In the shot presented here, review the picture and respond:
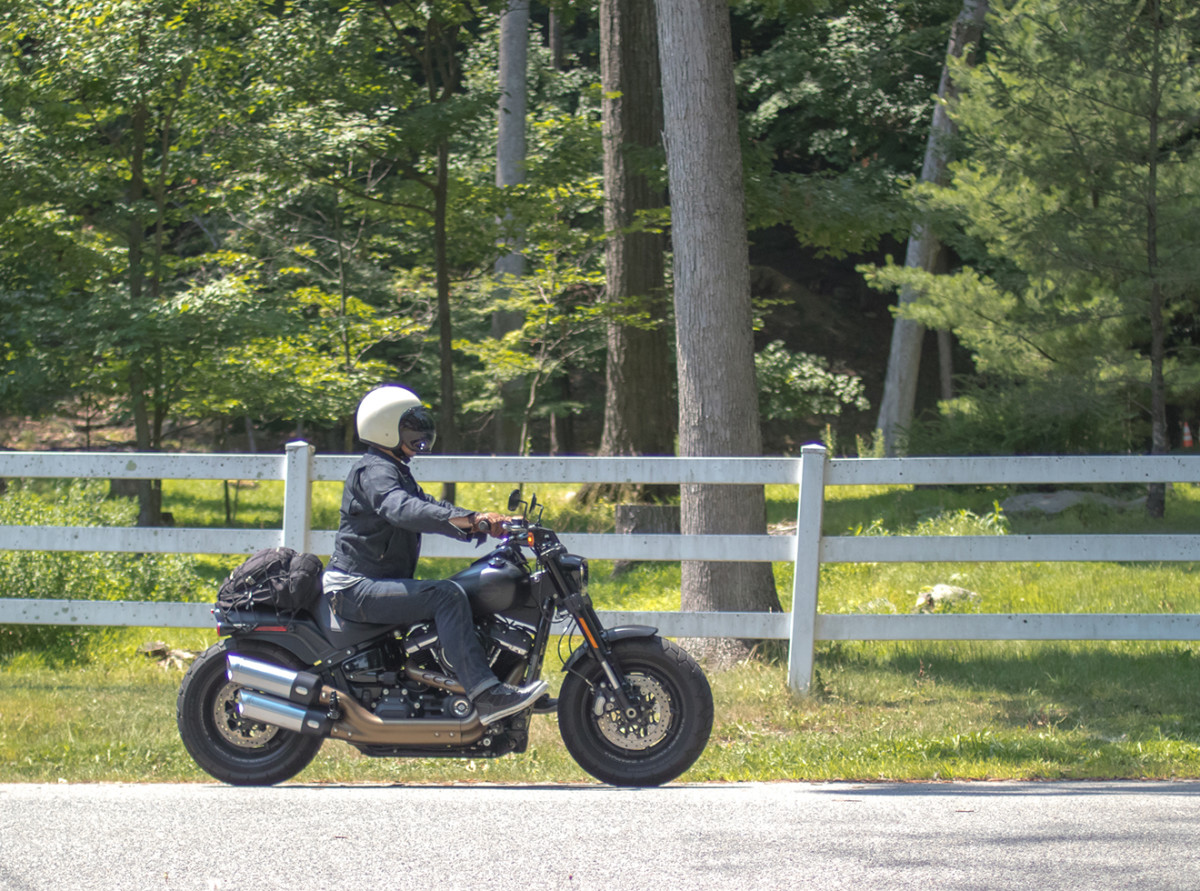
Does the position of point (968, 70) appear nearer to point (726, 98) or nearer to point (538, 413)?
point (538, 413)

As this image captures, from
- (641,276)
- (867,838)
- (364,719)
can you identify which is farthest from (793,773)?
(641,276)

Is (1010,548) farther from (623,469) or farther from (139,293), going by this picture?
(139,293)

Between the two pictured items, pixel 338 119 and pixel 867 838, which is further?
pixel 338 119

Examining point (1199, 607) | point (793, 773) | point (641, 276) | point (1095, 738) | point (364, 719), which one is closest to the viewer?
point (364, 719)

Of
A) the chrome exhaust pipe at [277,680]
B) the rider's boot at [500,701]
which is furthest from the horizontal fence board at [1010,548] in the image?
the chrome exhaust pipe at [277,680]

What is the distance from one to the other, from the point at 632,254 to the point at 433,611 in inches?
404

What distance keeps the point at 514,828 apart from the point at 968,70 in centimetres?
1576

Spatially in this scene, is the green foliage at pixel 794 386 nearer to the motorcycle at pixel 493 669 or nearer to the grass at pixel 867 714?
the grass at pixel 867 714

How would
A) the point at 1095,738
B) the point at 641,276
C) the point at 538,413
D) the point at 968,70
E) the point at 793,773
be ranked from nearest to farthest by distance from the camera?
the point at 793,773, the point at 1095,738, the point at 641,276, the point at 968,70, the point at 538,413

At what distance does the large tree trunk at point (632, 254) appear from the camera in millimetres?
13422

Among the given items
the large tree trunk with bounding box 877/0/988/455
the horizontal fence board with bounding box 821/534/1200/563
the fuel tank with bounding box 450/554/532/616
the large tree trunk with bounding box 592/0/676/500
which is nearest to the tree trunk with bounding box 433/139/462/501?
the large tree trunk with bounding box 592/0/676/500

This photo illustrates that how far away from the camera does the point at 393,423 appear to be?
518cm

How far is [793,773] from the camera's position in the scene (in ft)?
19.6

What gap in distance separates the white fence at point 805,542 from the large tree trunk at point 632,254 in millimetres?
6961
